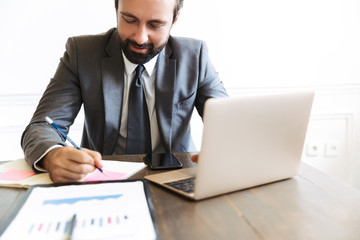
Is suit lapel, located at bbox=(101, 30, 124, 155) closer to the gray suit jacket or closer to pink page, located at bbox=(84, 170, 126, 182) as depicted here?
the gray suit jacket

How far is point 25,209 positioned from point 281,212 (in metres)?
0.55

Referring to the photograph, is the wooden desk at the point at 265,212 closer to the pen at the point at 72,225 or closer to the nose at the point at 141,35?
the pen at the point at 72,225

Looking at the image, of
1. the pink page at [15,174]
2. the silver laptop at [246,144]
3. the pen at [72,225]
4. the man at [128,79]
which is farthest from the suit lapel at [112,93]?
the pen at [72,225]

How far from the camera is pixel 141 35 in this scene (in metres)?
1.38

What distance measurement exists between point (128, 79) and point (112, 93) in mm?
97

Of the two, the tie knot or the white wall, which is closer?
the tie knot

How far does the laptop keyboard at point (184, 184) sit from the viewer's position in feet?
2.71

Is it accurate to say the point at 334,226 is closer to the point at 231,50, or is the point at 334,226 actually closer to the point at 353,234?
the point at 353,234

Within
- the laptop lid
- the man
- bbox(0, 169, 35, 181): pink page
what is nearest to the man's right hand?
bbox(0, 169, 35, 181): pink page

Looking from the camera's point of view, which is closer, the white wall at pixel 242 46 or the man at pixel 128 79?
the man at pixel 128 79

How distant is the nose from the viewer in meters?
1.37

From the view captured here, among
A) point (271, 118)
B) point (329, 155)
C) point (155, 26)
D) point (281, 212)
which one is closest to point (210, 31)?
point (155, 26)

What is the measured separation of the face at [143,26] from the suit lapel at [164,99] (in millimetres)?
92

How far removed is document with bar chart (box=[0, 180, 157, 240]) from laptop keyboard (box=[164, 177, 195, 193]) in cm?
8
